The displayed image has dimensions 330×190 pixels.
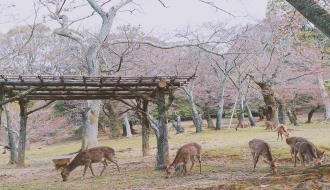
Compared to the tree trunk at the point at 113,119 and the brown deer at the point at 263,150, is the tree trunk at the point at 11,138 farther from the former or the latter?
the tree trunk at the point at 113,119

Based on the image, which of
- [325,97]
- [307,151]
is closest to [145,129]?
[307,151]

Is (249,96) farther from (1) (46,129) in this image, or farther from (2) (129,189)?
(2) (129,189)

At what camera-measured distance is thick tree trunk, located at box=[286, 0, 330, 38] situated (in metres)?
4.99

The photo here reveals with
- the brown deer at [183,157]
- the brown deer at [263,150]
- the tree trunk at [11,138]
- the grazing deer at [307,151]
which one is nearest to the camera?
the grazing deer at [307,151]

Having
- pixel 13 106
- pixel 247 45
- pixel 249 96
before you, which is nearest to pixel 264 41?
pixel 247 45

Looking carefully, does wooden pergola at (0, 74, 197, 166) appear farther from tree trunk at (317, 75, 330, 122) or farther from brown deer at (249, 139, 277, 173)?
tree trunk at (317, 75, 330, 122)

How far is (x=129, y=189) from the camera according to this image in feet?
22.9

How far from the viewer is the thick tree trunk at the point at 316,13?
499 cm

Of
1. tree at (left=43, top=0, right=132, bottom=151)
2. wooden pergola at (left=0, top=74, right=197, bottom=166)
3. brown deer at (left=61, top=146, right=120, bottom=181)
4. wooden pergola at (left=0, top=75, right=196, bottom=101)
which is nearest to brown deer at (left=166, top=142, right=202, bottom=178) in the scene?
wooden pergola at (left=0, top=74, right=197, bottom=166)

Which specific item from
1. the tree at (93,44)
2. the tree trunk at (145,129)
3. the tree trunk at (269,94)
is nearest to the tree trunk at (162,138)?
the tree trunk at (145,129)

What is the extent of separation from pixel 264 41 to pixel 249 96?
7058 millimetres

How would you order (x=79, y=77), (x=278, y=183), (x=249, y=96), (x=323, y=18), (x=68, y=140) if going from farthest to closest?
1. (x=68, y=140)
2. (x=249, y=96)
3. (x=79, y=77)
4. (x=323, y=18)
5. (x=278, y=183)

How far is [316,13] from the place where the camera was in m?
5.03

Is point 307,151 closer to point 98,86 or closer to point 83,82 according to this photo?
point 98,86
